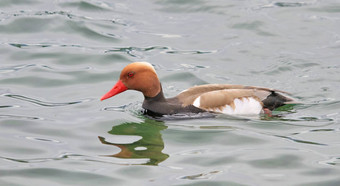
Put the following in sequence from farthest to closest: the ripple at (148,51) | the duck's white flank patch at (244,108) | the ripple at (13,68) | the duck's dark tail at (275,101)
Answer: the ripple at (148,51)
the ripple at (13,68)
the duck's dark tail at (275,101)
the duck's white flank patch at (244,108)

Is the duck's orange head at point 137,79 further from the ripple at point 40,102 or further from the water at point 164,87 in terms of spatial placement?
the ripple at point 40,102

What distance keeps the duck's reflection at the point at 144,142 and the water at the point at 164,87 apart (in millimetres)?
23

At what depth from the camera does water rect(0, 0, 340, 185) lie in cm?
744

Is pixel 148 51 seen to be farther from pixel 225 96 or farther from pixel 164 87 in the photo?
pixel 225 96

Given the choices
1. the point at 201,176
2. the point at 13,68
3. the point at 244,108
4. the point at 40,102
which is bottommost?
the point at 201,176

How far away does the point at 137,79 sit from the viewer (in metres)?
9.52

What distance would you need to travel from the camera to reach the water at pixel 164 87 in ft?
24.4

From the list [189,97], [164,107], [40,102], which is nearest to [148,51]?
[40,102]

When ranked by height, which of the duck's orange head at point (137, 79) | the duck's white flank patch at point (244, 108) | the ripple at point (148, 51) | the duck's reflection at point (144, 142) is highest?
the ripple at point (148, 51)

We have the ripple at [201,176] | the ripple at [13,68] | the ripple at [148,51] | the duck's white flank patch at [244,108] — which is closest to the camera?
the ripple at [201,176]

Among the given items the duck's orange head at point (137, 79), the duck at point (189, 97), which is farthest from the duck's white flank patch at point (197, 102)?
the duck's orange head at point (137, 79)

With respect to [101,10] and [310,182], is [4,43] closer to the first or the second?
[101,10]

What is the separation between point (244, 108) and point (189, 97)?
0.81 metres

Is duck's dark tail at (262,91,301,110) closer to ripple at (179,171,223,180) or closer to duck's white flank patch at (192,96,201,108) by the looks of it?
duck's white flank patch at (192,96,201,108)
